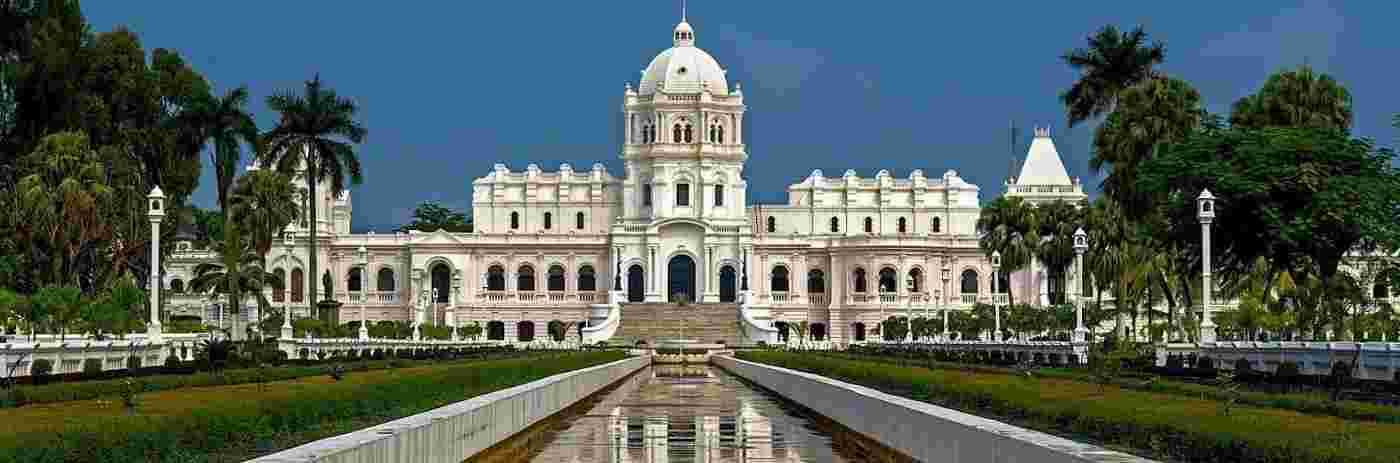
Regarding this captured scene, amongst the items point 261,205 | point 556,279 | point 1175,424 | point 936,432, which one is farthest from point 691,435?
point 556,279

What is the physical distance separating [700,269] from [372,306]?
24.2 m

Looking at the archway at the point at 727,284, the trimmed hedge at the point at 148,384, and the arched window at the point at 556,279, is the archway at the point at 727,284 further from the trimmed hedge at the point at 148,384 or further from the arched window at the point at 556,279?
the trimmed hedge at the point at 148,384

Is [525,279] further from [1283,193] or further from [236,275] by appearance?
[1283,193]

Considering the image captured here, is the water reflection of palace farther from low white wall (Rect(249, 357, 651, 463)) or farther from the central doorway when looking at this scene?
the central doorway

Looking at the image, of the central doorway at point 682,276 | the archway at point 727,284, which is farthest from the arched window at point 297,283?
the archway at point 727,284

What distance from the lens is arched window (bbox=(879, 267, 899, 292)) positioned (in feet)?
458

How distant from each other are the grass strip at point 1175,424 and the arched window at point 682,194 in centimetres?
11051

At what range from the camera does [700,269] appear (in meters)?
135

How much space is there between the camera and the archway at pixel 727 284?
451 ft

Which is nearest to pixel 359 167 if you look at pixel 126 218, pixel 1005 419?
pixel 126 218

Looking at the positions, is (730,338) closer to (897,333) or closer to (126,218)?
(897,333)

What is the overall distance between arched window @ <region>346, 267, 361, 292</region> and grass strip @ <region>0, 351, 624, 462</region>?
109 meters

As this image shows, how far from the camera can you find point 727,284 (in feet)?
454

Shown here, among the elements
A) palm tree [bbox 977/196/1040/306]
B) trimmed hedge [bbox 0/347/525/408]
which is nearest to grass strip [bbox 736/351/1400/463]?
trimmed hedge [bbox 0/347/525/408]
